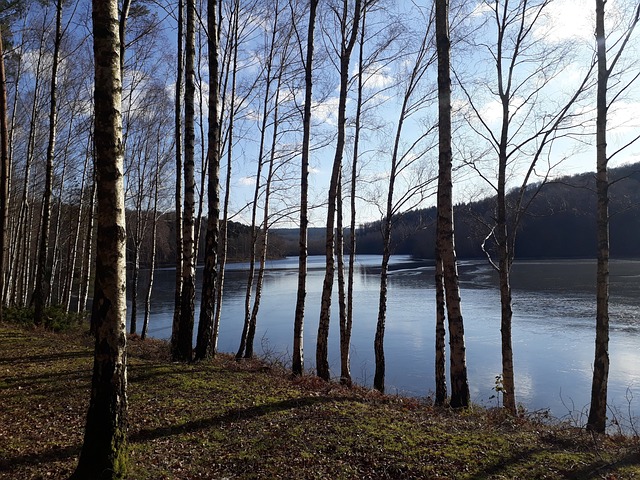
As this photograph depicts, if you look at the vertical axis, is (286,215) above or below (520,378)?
above

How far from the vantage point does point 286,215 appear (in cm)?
1160

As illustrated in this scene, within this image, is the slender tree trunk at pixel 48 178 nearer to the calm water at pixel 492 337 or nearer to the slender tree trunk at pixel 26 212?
the slender tree trunk at pixel 26 212

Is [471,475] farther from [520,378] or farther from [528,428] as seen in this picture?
[520,378]

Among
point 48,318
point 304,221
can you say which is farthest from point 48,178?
point 304,221

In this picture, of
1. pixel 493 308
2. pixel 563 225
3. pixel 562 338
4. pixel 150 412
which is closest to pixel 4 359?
pixel 150 412

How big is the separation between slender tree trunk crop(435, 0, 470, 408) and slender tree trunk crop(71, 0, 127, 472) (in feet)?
13.7

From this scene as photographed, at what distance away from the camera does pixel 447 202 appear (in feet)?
18.6

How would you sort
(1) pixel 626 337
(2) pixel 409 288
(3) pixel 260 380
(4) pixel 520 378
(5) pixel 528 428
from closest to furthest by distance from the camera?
(5) pixel 528 428 < (3) pixel 260 380 < (4) pixel 520 378 < (1) pixel 626 337 < (2) pixel 409 288

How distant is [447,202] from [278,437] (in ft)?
12.1

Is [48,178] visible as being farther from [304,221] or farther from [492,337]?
[492,337]

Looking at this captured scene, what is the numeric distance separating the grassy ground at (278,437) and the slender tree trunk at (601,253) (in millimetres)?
839

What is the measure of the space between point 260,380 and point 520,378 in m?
8.70

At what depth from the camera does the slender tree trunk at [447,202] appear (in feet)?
18.6

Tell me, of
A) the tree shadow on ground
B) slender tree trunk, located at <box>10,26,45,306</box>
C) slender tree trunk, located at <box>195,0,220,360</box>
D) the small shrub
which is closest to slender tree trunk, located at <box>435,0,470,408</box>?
the tree shadow on ground
